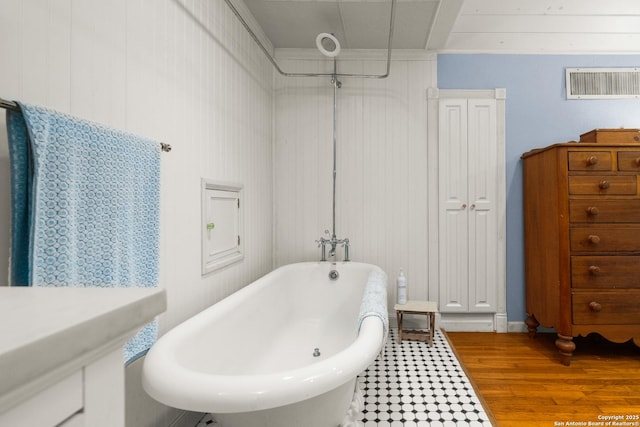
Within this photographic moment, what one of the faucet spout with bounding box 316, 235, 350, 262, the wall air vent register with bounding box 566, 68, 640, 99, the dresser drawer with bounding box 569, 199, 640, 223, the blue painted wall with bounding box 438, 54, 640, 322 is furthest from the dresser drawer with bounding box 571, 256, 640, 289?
Result: the faucet spout with bounding box 316, 235, 350, 262

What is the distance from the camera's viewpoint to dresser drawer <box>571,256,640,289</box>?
1.96m

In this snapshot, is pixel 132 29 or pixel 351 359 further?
pixel 132 29

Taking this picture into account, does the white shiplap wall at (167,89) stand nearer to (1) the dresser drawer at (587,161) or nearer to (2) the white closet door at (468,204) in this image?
(2) the white closet door at (468,204)

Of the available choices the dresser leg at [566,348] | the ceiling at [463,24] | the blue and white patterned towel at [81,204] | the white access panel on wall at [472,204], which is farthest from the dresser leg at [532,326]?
the blue and white patterned towel at [81,204]

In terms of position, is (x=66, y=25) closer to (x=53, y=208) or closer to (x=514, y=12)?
(x=53, y=208)

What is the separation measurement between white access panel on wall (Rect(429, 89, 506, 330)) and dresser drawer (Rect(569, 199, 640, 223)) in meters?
0.53

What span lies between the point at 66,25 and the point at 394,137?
6.99 ft

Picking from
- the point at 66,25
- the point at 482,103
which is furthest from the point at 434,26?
the point at 66,25

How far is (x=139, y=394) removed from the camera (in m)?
1.11

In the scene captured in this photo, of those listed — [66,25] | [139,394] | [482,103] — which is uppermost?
[482,103]

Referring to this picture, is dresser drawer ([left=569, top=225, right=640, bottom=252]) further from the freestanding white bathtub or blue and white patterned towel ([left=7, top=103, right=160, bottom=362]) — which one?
blue and white patterned towel ([left=7, top=103, right=160, bottom=362])

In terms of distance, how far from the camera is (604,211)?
1.98 metres

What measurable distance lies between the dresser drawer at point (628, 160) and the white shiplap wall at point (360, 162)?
1146 mm

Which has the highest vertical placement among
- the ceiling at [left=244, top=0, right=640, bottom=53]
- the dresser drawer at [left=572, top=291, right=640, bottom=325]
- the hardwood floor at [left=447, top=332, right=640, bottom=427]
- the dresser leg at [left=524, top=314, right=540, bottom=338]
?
the ceiling at [left=244, top=0, right=640, bottom=53]
